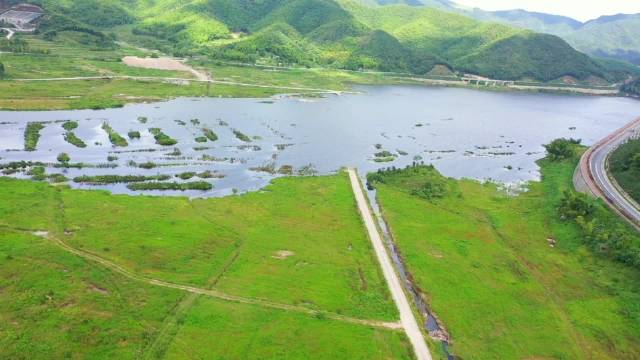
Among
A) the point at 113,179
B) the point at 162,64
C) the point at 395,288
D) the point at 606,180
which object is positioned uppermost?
the point at 162,64

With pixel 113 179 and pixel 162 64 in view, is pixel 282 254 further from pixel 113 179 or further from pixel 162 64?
pixel 162 64

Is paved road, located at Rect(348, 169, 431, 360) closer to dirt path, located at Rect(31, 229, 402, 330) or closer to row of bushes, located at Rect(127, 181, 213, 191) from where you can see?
dirt path, located at Rect(31, 229, 402, 330)

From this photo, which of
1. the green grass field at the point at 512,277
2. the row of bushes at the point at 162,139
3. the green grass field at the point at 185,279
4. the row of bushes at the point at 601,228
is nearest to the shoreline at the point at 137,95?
the row of bushes at the point at 162,139

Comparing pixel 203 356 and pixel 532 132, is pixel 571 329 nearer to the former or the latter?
pixel 203 356

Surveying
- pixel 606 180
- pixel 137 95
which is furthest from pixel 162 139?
pixel 606 180

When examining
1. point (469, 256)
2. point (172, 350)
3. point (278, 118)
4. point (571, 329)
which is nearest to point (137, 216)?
point (172, 350)
